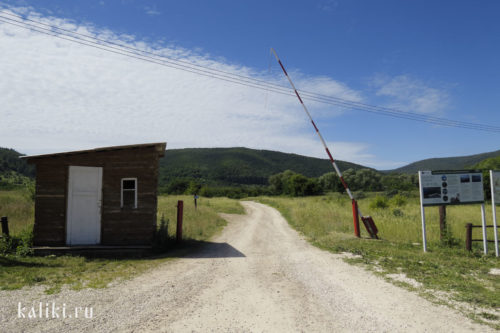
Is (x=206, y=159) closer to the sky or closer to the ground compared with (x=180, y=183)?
closer to the sky

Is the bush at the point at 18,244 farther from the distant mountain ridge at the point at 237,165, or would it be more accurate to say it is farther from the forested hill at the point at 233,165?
the forested hill at the point at 233,165

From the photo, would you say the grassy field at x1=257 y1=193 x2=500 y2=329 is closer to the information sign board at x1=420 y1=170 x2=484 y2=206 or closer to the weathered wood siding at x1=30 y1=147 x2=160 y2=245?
the information sign board at x1=420 y1=170 x2=484 y2=206

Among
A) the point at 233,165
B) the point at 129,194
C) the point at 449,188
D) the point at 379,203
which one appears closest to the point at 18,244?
the point at 129,194

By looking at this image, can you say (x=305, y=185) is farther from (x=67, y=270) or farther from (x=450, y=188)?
(x=67, y=270)

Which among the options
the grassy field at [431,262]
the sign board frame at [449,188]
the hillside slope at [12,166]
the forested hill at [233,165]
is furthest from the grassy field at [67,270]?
the forested hill at [233,165]

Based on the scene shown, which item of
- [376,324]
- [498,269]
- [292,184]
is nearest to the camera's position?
[376,324]

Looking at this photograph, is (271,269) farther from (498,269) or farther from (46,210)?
(46,210)

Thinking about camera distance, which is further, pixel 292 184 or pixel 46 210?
pixel 292 184

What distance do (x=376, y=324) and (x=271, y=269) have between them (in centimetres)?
397

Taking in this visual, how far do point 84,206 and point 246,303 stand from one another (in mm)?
7792

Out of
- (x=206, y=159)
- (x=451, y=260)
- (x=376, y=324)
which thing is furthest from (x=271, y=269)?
(x=206, y=159)

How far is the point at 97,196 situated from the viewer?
35.7 feet

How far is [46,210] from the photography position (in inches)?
417

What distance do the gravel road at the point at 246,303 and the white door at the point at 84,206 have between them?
143 inches
